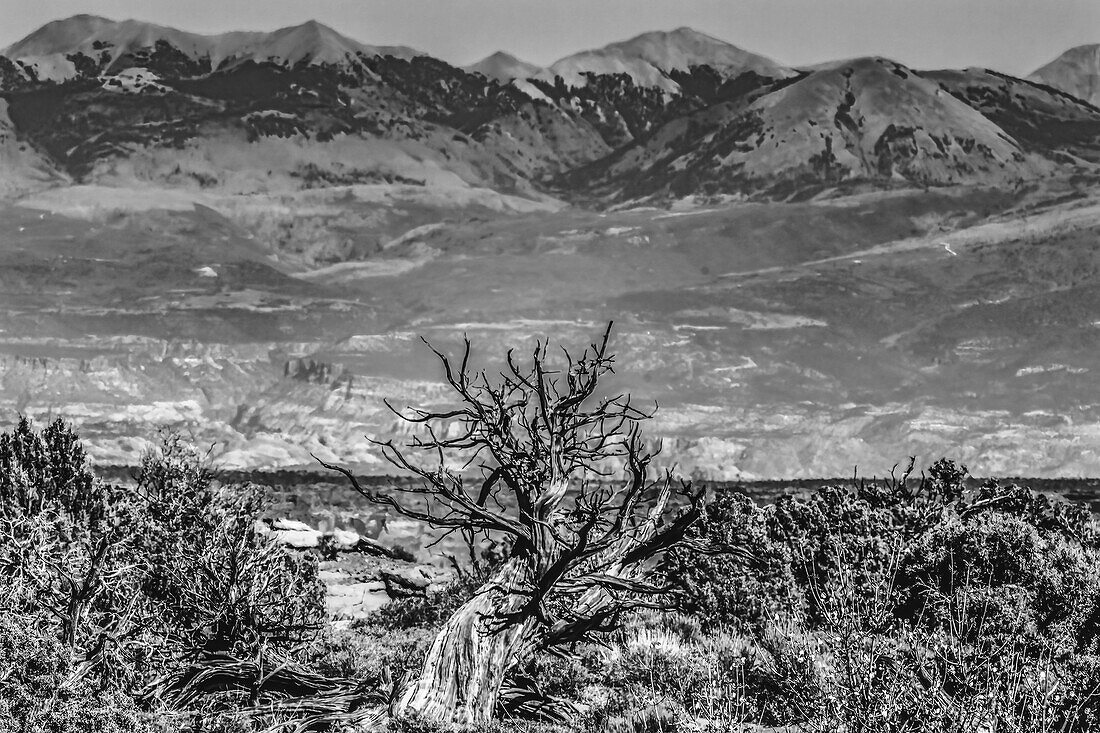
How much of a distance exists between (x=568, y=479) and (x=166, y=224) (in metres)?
184

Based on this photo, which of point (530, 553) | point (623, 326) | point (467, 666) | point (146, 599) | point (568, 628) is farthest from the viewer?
point (623, 326)

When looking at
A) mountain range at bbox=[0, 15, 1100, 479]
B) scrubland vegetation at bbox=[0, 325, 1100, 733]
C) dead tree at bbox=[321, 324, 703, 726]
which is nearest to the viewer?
scrubland vegetation at bbox=[0, 325, 1100, 733]

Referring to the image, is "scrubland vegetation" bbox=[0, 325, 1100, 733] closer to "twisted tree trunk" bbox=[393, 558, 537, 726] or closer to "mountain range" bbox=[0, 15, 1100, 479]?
"twisted tree trunk" bbox=[393, 558, 537, 726]

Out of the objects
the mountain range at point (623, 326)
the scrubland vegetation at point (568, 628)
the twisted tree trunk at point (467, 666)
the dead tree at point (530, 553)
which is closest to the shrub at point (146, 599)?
the scrubland vegetation at point (568, 628)

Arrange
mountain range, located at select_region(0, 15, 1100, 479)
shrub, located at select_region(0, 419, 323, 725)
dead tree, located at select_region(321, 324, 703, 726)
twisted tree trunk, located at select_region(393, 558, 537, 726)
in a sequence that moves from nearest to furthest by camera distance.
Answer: twisted tree trunk, located at select_region(393, 558, 537, 726) → dead tree, located at select_region(321, 324, 703, 726) → shrub, located at select_region(0, 419, 323, 725) → mountain range, located at select_region(0, 15, 1100, 479)

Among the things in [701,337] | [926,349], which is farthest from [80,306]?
[926,349]

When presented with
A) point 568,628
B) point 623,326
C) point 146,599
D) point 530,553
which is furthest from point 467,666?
point 623,326

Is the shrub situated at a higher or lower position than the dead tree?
lower

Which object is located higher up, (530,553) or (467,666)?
(530,553)

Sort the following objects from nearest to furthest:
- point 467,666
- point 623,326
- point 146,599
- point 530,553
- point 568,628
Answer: point 467,666
point 568,628
point 530,553
point 146,599
point 623,326

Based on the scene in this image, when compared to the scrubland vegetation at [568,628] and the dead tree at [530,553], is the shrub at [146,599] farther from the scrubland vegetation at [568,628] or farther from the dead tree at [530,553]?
the dead tree at [530,553]

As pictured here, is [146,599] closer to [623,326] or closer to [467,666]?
[467,666]

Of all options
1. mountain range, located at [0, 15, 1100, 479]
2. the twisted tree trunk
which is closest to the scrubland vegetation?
the twisted tree trunk

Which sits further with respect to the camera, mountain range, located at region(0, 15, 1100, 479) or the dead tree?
mountain range, located at region(0, 15, 1100, 479)
